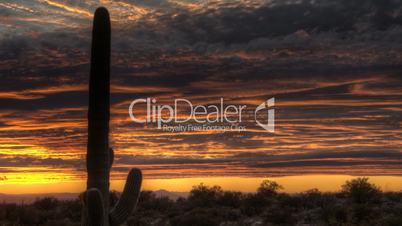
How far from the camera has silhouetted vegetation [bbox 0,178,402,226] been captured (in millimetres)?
24891

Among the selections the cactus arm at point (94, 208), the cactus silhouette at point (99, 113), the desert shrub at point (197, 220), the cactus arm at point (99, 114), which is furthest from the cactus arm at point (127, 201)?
the desert shrub at point (197, 220)

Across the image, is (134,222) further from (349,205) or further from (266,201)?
(349,205)

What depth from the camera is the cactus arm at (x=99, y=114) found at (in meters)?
13.6

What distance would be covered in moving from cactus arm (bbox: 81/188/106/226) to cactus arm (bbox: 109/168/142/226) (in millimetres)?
1542

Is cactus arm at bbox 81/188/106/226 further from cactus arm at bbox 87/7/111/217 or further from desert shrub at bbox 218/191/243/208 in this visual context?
desert shrub at bbox 218/191/243/208

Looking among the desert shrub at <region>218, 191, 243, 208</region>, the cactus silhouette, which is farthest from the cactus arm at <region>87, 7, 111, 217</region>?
the desert shrub at <region>218, 191, 243, 208</region>

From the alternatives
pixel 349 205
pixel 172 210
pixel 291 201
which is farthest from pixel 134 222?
pixel 349 205

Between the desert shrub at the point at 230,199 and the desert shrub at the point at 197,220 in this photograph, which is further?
the desert shrub at the point at 230,199

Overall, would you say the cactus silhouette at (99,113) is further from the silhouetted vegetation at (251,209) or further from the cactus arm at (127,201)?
the silhouetted vegetation at (251,209)

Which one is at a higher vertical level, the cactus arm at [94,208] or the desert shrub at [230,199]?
the cactus arm at [94,208]

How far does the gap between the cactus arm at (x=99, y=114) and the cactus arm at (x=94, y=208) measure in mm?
874

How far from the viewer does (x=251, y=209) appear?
90.2ft

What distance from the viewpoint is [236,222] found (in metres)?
25.9

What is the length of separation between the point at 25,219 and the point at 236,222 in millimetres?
10813
